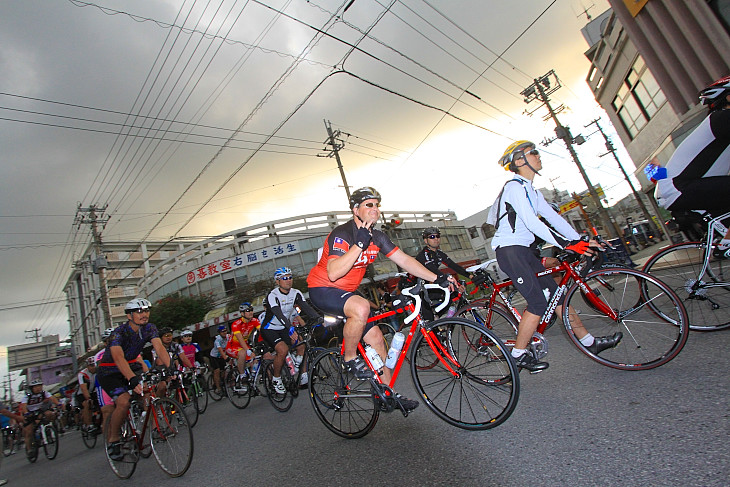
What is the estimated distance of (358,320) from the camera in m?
3.02

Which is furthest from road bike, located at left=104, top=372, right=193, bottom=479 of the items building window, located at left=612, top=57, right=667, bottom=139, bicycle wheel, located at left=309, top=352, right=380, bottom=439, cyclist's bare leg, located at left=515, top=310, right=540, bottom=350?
building window, located at left=612, top=57, right=667, bottom=139

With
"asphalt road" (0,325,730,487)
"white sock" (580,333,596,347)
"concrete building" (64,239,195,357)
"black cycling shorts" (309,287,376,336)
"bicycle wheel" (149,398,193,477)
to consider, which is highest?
"concrete building" (64,239,195,357)

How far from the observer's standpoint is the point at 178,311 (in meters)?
29.9

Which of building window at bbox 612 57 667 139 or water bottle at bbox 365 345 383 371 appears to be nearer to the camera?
water bottle at bbox 365 345 383 371

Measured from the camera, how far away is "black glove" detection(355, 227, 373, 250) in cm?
Answer: 284

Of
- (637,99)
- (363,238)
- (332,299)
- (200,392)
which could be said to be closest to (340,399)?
(332,299)

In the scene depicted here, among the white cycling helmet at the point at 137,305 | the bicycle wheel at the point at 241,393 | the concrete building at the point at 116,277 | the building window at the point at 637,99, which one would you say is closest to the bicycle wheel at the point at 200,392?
the bicycle wheel at the point at 241,393

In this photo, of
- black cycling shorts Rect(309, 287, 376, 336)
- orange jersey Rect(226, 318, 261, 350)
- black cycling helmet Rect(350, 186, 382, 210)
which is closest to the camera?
black cycling helmet Rect(350, 186, 382, 210)

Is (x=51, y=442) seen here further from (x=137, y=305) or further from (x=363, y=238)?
(x=363, y=238)

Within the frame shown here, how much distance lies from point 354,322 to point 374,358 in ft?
1.15

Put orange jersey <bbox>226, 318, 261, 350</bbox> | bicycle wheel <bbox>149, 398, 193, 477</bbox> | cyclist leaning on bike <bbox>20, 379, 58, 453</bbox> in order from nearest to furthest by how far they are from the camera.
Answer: bicycle wheel <bbox>149, 398, 193, 477</bbox>, orange jersey <bbox>226, 318, 261, 350</bbox>, cyclist leaning on bike <bbox>20, 379, 58, 453</bbox>

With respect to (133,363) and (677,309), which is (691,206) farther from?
(133,363)

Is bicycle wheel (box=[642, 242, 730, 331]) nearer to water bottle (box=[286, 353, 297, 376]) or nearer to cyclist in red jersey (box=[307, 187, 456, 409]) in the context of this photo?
cyclist in red jersey (box=[307, 187, 456, 409])

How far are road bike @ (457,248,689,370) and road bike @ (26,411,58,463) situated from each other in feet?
38.1
